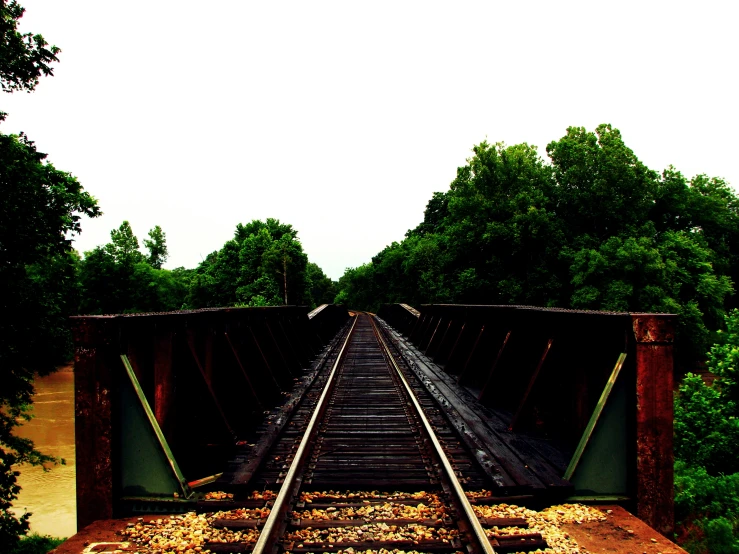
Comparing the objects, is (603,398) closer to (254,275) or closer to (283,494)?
(283,494)

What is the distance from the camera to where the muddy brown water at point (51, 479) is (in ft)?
50.4

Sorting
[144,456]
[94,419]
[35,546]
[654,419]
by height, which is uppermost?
[94,419]

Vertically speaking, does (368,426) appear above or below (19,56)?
below

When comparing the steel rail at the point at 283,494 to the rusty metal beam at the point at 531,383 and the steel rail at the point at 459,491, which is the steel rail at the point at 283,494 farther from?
the rusty metal beam at the point at 531,383

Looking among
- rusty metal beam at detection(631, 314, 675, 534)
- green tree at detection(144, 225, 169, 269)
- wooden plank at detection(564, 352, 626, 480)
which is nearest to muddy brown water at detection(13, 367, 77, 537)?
wooden plank at detection(564, 352, 626, 480)

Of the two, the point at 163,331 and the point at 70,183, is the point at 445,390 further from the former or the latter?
the point at 70,183

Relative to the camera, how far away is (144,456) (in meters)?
3.89

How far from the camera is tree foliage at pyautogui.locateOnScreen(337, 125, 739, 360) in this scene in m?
27.2

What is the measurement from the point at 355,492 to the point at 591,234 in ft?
114

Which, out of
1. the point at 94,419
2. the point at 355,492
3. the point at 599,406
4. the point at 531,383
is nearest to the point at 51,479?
the point at 94,419

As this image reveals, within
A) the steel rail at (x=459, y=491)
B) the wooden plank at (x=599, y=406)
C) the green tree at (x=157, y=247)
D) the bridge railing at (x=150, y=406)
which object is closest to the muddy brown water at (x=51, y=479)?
the bridge railing at (x=150, y=406)

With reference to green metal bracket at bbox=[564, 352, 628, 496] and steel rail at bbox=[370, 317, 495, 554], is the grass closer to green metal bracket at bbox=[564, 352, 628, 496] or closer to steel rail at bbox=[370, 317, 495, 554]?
steel rail at bbox=[370, 317, 495, 554]

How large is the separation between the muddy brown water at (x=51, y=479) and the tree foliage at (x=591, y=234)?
26.9 metres

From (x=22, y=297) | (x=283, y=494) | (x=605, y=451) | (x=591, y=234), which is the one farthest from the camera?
(x=591, y=234)
